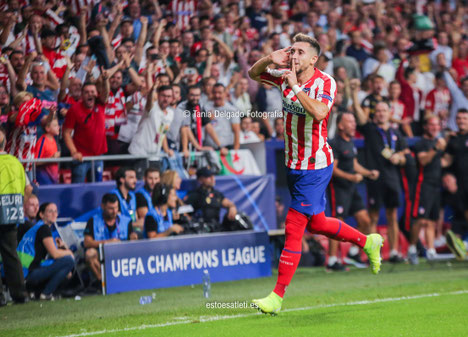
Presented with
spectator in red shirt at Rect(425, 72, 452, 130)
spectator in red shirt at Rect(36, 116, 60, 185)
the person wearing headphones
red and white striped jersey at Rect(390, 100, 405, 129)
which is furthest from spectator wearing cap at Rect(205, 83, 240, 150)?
spectator in red shirt at Rect(425, 72, 452, 130)

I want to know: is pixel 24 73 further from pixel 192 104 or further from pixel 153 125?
pixel 192 104

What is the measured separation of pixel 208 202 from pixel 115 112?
203 cm

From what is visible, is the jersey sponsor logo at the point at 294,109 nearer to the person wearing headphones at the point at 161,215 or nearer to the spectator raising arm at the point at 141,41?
the person wearing headphones at the point at 161,215

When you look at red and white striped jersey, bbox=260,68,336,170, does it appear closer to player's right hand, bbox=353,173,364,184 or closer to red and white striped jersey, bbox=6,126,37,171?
red and white striped jersey, bbox=6,126,37,171

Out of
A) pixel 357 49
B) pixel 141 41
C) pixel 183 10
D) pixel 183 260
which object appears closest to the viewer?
pixel 183 260

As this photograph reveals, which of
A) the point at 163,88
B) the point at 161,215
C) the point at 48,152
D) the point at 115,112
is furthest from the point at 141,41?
the point at 161,215

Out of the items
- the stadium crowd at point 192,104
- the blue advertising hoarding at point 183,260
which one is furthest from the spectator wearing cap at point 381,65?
the blue advertising hoarding at point 183,260

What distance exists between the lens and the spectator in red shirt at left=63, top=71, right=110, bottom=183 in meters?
11.5

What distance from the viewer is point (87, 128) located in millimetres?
11617

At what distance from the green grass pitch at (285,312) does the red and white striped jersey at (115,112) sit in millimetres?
3066

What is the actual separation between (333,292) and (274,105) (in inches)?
250

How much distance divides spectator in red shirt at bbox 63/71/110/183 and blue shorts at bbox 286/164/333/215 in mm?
4920

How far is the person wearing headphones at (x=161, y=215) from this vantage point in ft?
36.8

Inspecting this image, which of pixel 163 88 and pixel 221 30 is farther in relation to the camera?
pixel 221 30
